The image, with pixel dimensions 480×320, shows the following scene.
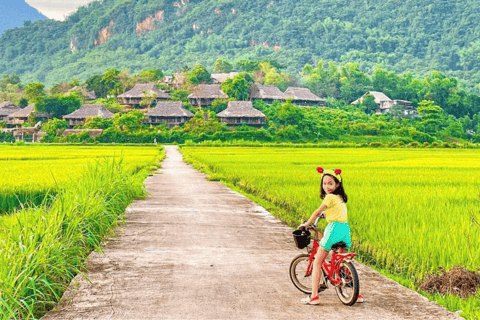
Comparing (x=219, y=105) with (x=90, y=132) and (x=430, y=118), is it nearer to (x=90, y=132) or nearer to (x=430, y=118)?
(x=90, y=132)

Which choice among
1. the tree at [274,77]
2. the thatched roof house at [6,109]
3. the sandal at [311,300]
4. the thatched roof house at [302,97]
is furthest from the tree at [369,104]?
the sandal at [311,300]

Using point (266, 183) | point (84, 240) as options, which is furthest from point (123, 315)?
point (266, 183)

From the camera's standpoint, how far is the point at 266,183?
56.6ft

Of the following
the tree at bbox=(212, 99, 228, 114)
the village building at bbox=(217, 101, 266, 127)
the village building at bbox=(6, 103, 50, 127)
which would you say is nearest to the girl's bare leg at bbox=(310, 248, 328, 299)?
the village building at bbox=(217, 101, 266, 127)

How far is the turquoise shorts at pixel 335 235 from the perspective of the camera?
5.54m

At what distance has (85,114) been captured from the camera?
266 feet

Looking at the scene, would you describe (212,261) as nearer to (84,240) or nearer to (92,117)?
(84,240)

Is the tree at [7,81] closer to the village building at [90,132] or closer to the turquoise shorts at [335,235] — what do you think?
the village building at [90,132]

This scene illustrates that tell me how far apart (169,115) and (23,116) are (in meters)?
22.9

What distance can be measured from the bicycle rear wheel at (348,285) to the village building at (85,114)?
7675 centimetres

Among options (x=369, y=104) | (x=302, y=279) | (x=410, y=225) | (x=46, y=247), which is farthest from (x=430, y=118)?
(x=46, y=247)

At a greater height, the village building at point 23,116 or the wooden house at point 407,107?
the wooden house at point 407,107

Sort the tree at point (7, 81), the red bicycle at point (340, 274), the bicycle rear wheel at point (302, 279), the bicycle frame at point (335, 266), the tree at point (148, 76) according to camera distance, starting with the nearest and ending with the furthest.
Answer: the red bicycle at point (340, 274), the bicycle frame at point (335, 266), the bicycle rear wheel at point (302, 279), the tree at point (148, 76), the tree at point (7, 81)

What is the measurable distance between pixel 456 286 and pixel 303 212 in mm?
5429
